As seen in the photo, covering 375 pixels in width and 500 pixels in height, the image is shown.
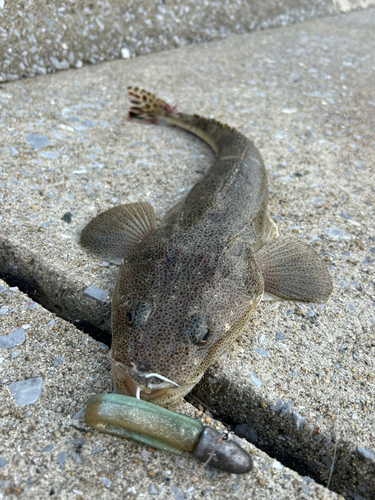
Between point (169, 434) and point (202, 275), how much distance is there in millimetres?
766

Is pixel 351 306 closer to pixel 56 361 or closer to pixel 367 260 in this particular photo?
pixel 367 260

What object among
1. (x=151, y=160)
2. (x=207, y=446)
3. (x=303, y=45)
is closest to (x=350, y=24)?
(x=303, y=45)

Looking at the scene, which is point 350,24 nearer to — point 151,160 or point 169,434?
point 151,160

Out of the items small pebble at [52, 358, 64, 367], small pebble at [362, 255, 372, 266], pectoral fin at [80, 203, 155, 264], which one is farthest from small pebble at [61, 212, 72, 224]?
small pebble at [362, 255, 372, 266]

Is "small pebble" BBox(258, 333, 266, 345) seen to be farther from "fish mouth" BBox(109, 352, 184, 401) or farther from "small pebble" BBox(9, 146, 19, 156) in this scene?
"small pebble" BBox(9, 146, 19, 156)

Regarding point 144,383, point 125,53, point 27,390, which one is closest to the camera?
point 144,383

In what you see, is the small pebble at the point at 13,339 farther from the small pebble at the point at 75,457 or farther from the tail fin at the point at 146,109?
the tail fin at the point at 146,109

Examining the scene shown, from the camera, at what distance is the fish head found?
1803mm

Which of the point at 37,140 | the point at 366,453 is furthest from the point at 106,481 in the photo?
the point at 37,140

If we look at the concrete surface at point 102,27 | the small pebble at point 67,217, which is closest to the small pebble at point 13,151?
the small pebble at point 67,217

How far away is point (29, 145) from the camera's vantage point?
3.37 meters

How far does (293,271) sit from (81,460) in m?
1.54

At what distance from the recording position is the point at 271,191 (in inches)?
133

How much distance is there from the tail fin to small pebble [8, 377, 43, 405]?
108 inches
